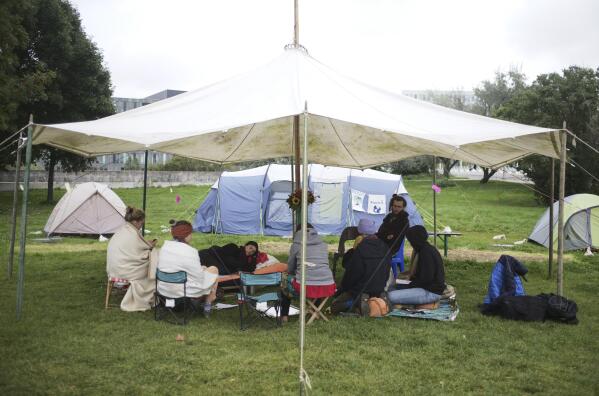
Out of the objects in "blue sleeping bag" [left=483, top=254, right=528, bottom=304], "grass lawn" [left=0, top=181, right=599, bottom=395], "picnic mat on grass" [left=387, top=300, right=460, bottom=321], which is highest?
"blue sleeping bag" [left=483, top=254, right=528, bottom=304]

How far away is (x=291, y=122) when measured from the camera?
809 centimetres

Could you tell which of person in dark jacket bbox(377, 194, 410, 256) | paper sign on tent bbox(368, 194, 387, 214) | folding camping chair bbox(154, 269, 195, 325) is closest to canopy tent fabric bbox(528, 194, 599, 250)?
A: paper sign on tent bbox(368, 194, 387, 214)

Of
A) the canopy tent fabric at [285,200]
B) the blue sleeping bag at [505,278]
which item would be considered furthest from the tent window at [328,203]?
the blue sleeping bag at [505,278]

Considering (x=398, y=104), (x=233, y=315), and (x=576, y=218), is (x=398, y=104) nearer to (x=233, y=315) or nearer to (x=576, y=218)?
(x=233, y=315)

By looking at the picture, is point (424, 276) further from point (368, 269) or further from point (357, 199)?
point (357, 199)

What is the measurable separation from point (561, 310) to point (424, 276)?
1526mm

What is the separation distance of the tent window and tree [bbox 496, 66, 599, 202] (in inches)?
512

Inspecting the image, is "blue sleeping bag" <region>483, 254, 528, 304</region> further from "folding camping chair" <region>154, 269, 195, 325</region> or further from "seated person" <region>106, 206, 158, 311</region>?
"seated person" <region>106, 206, 158, 311</region>

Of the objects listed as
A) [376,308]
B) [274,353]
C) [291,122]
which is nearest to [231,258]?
[376,308]

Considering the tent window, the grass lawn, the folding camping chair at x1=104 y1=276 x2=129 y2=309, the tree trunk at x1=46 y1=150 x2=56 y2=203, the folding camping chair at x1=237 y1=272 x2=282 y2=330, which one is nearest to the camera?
the grass lawn

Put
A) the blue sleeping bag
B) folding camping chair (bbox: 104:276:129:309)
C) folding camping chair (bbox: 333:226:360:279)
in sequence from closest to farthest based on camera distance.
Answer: folding camping chair (bbox: 104:276:129:309)
the blue sleeping bag
folding camping chair (bbox: 333:226:360:279)

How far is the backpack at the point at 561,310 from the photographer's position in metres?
5.99

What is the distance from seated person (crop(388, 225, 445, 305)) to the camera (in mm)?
6246

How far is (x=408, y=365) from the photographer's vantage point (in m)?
4.62
